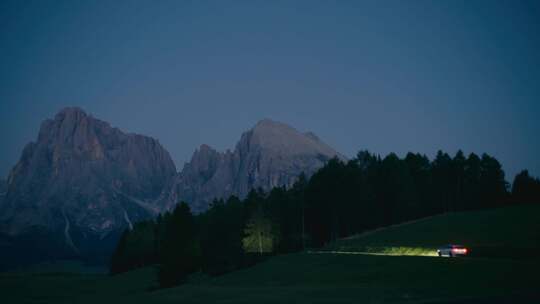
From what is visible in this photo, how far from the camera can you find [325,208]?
99750mm

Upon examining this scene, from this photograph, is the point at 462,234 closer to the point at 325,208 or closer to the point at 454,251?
the point at 454,251

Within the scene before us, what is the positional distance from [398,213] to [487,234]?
125 feet

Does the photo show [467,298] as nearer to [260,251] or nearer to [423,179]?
[260,251]

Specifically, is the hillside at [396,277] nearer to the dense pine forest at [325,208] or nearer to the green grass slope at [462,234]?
the green grass slope at [462,234]

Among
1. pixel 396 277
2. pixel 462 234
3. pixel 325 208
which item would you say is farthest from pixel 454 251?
pixel 325 208

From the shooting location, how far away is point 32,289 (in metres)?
75.7

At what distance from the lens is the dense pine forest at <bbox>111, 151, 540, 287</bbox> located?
265 ft

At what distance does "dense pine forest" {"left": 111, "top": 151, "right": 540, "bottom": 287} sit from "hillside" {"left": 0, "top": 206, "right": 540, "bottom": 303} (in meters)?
13.9

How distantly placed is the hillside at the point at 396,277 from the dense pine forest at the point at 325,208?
1392cm

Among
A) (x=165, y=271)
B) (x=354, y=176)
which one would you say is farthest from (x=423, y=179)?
(x=165, y=271)

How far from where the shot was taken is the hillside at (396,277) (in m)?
30.1

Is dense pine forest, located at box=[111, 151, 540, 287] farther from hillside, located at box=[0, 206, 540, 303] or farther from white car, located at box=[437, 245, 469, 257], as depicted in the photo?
white car, located at box=[437, 245, 469, 257]

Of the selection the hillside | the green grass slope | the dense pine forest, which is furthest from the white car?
the dense pine forest

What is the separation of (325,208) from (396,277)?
6107 centimetres
